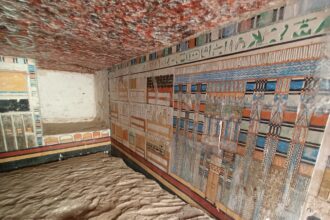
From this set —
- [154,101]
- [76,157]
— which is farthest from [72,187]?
[154,101]

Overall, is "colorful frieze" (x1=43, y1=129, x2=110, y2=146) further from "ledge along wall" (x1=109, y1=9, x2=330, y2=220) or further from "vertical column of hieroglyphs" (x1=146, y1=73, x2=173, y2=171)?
"ledge along wall" (x1=109, y1=9, x2=330, y2=220)

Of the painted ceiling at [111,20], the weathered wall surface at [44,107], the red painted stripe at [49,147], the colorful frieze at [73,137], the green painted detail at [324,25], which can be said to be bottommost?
the red painted stripe at [49,147]

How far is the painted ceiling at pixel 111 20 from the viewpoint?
1087 mm

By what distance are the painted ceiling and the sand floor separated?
6.70ft

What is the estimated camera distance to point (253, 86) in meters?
1.21

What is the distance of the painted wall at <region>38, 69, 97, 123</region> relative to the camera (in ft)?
14.0

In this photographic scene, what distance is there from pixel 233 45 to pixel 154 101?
4.50ft

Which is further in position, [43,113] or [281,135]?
[43,113]

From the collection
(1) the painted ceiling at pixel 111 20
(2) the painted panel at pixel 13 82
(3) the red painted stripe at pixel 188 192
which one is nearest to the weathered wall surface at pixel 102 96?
(2) the painted panel at pixel 13 82

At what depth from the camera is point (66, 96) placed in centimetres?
452

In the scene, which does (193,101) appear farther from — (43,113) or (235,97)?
(43,113)

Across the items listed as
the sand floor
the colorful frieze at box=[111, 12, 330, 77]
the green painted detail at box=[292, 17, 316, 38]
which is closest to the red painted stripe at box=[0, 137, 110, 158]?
the sand floor

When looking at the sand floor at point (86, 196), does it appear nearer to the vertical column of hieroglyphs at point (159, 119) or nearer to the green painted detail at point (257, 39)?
the vertical column of hieroglyphs at point (159, 119)

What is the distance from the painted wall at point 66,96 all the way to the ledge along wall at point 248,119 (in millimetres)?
3588
